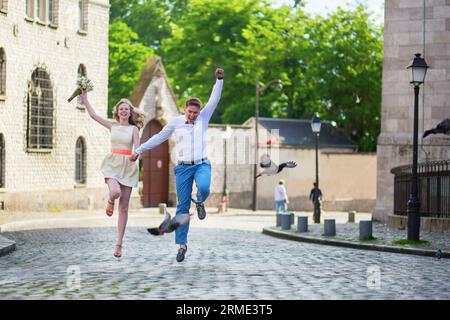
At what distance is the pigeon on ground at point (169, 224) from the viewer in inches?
435

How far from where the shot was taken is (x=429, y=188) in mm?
23438

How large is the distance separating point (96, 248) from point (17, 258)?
219 cm

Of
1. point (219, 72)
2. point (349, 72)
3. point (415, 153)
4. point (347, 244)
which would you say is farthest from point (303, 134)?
point (219, 72)

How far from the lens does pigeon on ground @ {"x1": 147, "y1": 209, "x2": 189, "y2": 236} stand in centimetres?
1105

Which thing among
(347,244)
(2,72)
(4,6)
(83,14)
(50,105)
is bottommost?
(347,244)

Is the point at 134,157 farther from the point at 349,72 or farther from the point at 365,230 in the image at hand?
the point at 349,72

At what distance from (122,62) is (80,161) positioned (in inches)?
773

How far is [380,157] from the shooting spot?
28.2 meters

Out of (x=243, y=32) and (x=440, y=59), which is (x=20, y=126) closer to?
(x=440, y=59)

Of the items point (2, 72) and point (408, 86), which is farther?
point (2, 72)

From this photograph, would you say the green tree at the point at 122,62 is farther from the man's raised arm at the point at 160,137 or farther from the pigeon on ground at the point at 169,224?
the pigeon on ground at the point at 169,224

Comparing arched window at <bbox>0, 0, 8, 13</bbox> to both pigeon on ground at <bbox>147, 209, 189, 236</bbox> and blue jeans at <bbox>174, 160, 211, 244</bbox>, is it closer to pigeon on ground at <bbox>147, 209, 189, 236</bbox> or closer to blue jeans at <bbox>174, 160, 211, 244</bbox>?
blue jeans at <bbox>174, 160, 211, 244</bbox>

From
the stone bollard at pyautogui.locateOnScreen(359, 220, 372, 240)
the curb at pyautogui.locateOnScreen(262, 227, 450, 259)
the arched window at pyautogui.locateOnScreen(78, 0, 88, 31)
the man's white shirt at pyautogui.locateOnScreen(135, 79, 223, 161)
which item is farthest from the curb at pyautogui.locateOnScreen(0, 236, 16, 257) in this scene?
the arched window at pyautogui.locateOnScreen(78, 0, 88, 31)
